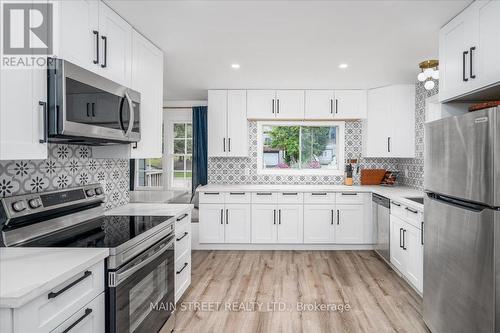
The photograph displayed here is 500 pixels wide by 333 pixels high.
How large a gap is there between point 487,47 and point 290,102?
115 inches

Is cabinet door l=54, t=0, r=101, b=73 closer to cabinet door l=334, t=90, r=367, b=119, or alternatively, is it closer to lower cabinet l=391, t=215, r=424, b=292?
lower cabinet l=391, t=215, r=424, b=292

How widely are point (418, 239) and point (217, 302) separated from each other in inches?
80.2

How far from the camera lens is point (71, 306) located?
4.25 ft

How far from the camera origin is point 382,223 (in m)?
3.93

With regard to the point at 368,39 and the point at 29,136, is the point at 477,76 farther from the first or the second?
the point at 29,136

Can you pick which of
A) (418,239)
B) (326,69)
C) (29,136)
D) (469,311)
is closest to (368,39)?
(326,69)

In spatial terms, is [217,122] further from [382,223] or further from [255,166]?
[382,223]

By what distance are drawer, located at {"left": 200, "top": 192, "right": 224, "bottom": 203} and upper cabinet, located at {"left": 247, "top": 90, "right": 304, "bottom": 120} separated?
1328 mm

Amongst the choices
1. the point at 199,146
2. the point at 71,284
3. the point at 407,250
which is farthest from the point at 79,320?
the point at 199,146

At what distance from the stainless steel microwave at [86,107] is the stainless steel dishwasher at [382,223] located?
3076 millimetres

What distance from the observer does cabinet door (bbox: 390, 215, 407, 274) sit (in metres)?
3.30

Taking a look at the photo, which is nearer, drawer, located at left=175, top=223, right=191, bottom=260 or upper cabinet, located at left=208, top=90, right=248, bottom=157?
drawer, located at left=175, top=223, right=191, bottom=260

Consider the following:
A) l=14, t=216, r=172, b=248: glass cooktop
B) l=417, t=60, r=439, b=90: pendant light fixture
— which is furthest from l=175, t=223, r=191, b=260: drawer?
l=417, t=60, r=439, b=90: pendant light fixture

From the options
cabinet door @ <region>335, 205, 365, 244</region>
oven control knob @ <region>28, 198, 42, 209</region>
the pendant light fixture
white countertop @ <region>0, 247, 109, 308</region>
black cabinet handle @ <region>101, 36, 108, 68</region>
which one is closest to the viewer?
white countertop @ <region>0, 247, 109, 308</region>
